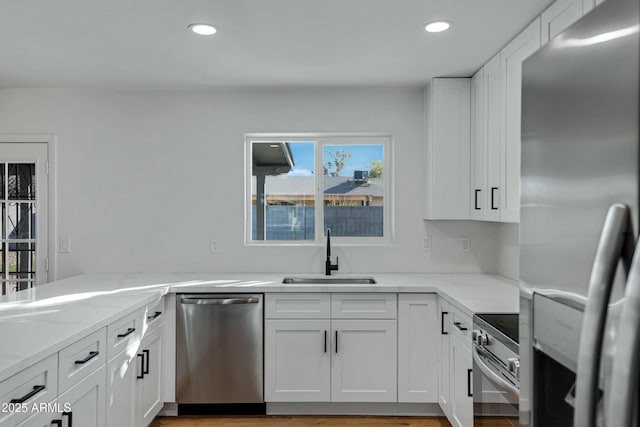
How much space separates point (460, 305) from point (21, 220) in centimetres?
332

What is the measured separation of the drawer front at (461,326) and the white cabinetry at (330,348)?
0.45m

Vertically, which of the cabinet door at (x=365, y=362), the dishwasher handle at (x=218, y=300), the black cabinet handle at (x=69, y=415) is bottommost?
the cabinet door at (x=365, y=362)

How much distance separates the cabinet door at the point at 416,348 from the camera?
2.88m

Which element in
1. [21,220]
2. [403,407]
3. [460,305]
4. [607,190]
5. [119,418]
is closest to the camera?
[607,190]

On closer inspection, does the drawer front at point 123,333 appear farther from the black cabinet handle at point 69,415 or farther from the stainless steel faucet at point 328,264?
the stainless steel faucet at point 328,264

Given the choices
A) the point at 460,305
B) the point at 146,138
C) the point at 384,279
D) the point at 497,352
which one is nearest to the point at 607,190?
the point at 497,352

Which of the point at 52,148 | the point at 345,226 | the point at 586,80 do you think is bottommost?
the point at 345,226

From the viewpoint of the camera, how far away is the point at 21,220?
3.43 meters

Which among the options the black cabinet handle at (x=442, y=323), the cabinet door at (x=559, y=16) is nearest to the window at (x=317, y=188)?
the black cabinet handle at (x=442, y=323)

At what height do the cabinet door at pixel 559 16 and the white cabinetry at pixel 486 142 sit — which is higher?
the cabinet door at pixel 559 16

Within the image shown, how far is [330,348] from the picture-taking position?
2902 millimetres

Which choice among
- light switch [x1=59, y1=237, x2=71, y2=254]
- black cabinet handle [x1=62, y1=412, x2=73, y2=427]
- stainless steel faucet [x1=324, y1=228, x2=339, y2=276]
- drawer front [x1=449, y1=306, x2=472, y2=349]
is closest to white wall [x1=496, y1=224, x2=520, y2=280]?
drawer front [x1=449, y1=306, x2=472, y2=349]

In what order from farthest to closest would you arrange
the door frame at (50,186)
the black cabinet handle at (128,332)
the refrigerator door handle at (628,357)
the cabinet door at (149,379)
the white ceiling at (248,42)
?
the door frame at (50,186), the cabinet door at (149,379), the black cabinet handle at (128,332), the white ceiling at (248,42), the refrigerator door handle at (628,357)

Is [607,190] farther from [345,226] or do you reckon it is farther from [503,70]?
[345,226]
